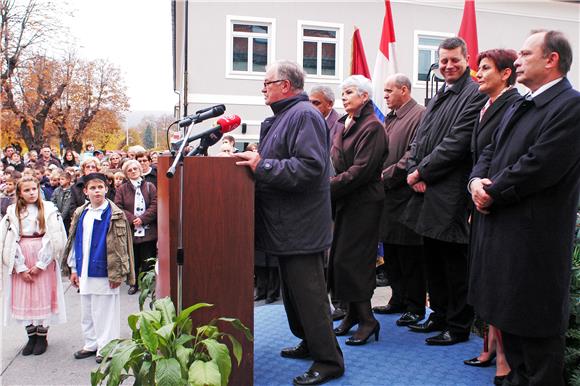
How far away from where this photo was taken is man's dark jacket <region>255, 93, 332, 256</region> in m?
3.15

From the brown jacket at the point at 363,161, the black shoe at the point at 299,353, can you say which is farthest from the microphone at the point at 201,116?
the black shoe at the point at 299,353

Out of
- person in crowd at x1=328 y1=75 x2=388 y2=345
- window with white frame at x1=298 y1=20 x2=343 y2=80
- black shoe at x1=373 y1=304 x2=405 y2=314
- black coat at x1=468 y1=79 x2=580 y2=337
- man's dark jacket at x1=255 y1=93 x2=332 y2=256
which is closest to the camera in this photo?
black coat at x1=468 y1=79 x2=580 y2=337

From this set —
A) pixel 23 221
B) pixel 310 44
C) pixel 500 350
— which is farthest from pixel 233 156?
pixel 310 44

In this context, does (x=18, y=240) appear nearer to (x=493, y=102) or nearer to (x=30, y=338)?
(x=30, y=338)

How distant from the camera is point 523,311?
2740 millimetres

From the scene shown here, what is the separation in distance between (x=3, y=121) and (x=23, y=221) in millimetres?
18599

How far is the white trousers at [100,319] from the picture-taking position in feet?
15.8

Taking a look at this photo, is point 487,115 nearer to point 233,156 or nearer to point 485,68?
point 485,68

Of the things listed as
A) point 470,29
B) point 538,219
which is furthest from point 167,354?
point 470,29

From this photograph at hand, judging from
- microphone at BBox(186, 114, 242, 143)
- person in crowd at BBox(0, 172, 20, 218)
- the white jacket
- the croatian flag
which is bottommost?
the white jacket

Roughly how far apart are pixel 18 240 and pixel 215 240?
2.82 metres

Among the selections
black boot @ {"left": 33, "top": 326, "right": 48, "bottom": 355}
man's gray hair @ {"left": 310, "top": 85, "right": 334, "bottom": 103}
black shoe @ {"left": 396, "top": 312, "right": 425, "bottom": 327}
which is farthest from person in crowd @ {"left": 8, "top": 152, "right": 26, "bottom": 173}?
black shoe @ {"left": 396, "top": 312, "right": 425, "bottom": 327}

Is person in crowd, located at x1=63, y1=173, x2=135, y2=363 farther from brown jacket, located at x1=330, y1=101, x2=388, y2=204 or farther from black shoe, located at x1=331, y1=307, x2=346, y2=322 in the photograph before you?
brown jacket, located at x1=330, y1=101, x2=388, y2=204

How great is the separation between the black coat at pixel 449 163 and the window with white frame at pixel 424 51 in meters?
14.7
